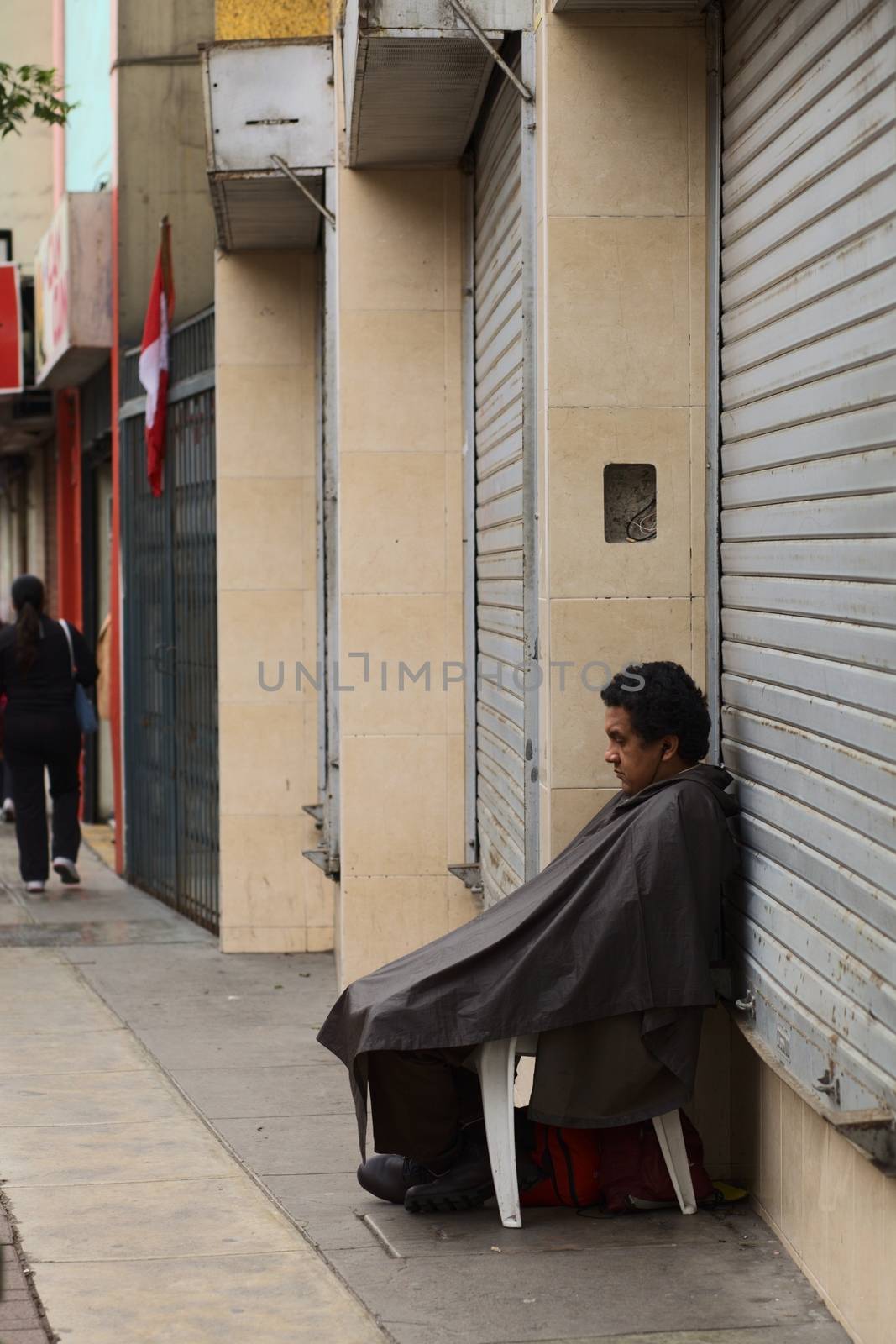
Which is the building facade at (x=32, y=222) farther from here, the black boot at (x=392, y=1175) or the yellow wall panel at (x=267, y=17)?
the black boot at (x=392, y=1175)

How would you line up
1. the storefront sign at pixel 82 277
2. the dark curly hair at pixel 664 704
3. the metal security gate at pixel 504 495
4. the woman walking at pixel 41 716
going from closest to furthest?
the dark curly hair at pixel 664 704 → the metal security gate at pixel 504 495 → the woman walking at pixel 41 716 → the storefront sign at pixel 82 277

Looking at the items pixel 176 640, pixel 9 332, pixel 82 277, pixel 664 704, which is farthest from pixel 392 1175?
pixel 9 332

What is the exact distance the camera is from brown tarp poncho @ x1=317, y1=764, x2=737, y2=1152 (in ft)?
15.0

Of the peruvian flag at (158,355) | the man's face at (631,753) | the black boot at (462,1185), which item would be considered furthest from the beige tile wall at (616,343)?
the peruvian flag at (158,355)

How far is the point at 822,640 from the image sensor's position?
425cm

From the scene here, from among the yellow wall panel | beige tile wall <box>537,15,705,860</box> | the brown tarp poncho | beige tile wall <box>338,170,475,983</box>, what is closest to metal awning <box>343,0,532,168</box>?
beige tile wall <box>338,170,475,983</box>

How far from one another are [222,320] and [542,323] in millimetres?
4164

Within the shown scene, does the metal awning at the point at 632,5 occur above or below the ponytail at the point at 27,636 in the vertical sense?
above

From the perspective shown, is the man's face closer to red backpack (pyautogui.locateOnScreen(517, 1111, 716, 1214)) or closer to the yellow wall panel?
red backpack (pyautogui.locateOnScreen(517, 1111, 716, 1214))

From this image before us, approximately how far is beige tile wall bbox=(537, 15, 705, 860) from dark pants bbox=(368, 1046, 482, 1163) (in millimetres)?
772

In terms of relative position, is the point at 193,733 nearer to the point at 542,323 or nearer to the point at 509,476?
the point at 509,476

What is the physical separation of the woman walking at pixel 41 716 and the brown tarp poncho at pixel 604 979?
6.54m

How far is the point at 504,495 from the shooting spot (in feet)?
22.6

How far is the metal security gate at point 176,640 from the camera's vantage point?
32.2 feet
